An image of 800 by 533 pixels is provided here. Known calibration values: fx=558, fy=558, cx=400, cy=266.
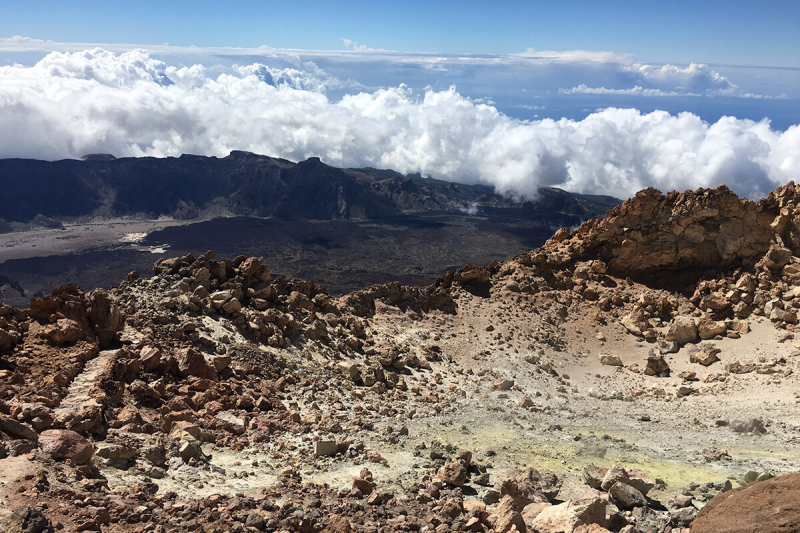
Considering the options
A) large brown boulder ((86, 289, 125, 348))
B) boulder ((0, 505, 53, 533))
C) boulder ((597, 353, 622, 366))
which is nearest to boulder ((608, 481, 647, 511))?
boulder ((0, 505, 53, 533))

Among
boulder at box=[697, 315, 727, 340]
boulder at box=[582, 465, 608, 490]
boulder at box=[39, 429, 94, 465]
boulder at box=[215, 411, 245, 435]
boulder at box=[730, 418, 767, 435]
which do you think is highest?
boulder at box=[39, 429, 94, 465]

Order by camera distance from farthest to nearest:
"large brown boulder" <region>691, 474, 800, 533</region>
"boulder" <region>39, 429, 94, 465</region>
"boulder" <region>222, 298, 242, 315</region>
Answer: "boulder" <region>222, 298, 242, 315</region> → "boulder" <region>39, 429, 94, 465</region> → "large brown boulder" <region>691, 474, 800, 533</region>

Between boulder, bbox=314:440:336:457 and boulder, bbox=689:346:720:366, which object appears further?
boulder, bbox=689:346:720:366

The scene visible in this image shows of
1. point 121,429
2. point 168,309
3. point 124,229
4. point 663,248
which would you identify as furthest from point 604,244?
point 124,229

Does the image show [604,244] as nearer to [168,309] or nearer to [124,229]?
[168,309]

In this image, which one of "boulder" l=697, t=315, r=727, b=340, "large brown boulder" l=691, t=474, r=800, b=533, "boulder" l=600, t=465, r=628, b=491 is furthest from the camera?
"boulder" l=697, t=315, r=727, b=340

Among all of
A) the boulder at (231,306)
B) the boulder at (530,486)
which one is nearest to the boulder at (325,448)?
the boulder at (530,486)

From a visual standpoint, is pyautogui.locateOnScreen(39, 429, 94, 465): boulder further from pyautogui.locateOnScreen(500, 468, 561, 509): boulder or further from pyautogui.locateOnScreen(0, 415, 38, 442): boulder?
pyautogui.locateOnScreen(500, 468, 561, 509): boulder
